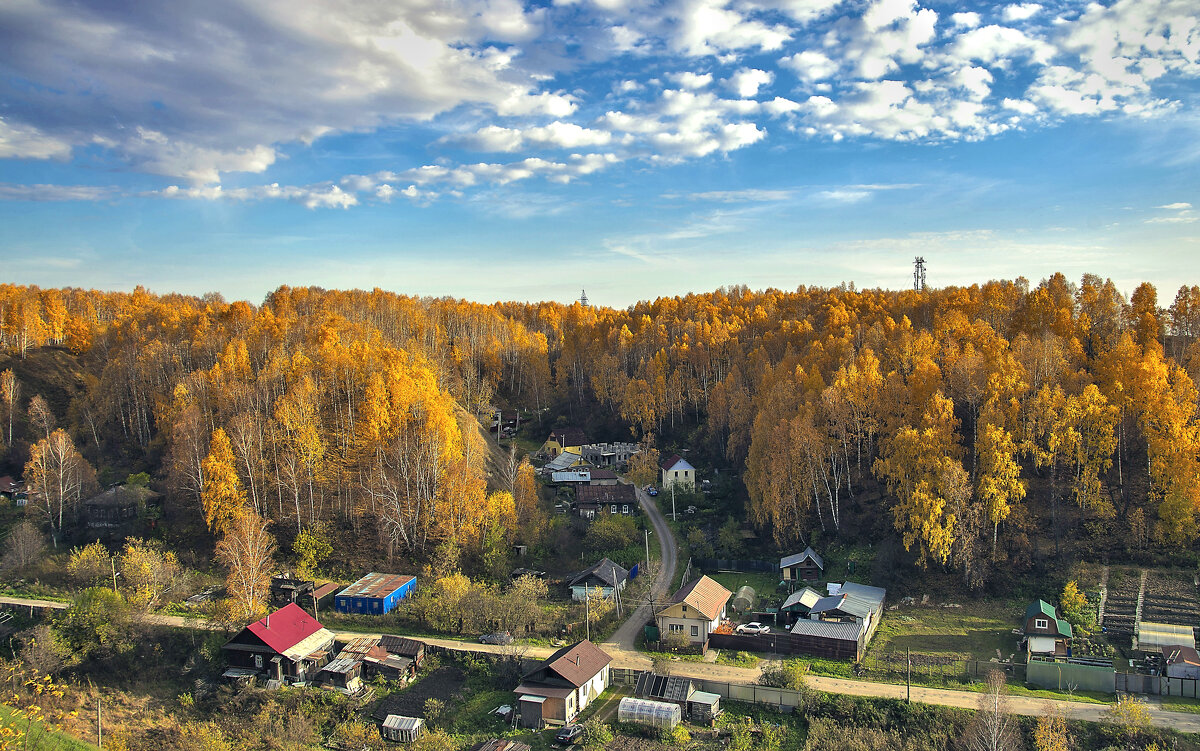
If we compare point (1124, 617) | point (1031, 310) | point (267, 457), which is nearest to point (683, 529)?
point (1124, 617)

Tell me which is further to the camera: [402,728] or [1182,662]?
[402,728]

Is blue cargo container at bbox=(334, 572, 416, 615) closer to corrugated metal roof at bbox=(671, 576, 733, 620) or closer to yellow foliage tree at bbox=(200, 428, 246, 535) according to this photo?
yellow foliage tree at bbox=(200, 428, 246, 535)

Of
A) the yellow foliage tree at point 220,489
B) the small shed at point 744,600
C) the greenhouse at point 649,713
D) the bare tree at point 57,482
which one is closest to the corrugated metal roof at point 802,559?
the small shed at point 744,600

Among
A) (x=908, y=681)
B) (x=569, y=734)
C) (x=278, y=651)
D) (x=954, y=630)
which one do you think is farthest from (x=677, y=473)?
(x=278, y=651)

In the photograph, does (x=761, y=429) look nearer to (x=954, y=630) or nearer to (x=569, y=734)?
(x=954, y=630)

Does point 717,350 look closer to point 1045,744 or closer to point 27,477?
point 1045,744
